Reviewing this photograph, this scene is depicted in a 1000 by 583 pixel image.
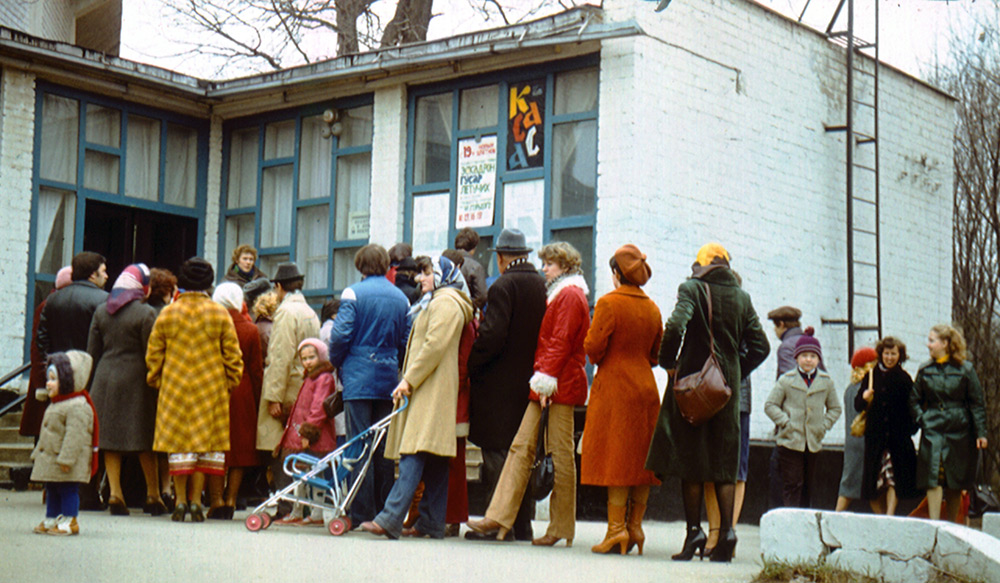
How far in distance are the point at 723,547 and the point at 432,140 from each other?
7.88 m

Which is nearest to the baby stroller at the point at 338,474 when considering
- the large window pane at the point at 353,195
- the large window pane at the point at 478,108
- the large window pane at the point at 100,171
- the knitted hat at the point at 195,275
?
the knitted hat at the point at 195,275

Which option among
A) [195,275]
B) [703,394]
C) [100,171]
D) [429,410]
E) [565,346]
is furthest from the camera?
[100,171]

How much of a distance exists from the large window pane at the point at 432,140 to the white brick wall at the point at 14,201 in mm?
4392

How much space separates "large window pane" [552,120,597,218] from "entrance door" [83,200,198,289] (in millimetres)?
5459

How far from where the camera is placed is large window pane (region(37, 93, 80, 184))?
49.5ft

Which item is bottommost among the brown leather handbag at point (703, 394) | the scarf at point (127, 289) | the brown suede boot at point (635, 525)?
the brown suede boot at point (635, 525)

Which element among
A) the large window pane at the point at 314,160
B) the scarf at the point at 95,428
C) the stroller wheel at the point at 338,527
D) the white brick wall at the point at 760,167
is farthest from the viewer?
the large window pane at the point at 314,160

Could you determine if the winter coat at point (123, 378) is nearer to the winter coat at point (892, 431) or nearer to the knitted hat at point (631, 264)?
the knitted hat at point (631, 264)

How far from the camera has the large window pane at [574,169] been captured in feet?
43.3

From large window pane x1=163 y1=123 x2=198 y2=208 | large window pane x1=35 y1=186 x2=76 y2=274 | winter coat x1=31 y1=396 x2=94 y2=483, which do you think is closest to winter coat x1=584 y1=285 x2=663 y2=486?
winter coat x1=31 y1=396 x2=94 y2=483

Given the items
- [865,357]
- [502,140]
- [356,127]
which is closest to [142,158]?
[356,127]

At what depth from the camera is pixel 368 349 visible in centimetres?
901

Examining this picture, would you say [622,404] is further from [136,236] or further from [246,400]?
[136,236]

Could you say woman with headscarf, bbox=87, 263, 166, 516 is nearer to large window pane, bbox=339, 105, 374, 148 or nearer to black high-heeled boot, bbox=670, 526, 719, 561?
black high-heeled boot, bbox=670, 526, 719, 561
